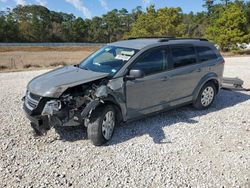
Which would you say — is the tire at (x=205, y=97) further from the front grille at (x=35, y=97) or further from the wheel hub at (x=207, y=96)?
the front grille at (x=35, y=97)

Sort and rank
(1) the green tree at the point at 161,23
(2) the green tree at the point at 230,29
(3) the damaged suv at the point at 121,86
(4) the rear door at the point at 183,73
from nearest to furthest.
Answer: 1. (3) the damaged suv at the point at 121,86
2. (4) the rear door at the point at 183,73
3. (2) the green tree at the point at 230,29
4. (1) the green tree at the point at 161,23

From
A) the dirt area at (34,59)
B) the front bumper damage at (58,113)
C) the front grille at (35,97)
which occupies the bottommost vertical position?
the dirt area at (34,59)

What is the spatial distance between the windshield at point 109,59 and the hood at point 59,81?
0.24 meters

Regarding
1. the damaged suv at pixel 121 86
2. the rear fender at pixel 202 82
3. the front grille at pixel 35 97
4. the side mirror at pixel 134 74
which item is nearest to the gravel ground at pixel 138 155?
the damaged suv at pixel 121 86

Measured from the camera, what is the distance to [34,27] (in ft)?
263

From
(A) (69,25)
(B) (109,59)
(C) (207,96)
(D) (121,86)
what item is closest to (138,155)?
(D) (121,86)

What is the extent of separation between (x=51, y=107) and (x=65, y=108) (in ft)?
0.70

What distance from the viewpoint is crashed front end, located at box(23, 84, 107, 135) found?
4.34m

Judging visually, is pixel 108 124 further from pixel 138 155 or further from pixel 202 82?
pixel 202 82

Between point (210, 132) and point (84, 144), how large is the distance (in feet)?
7.71

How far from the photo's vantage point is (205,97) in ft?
21.1

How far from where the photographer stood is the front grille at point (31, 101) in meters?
4.52

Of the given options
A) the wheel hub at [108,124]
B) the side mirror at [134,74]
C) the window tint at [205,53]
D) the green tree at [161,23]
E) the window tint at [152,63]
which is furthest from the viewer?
the green tree at [161,23]

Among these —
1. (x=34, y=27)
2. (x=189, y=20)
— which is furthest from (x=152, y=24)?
(x=34, y=27)
